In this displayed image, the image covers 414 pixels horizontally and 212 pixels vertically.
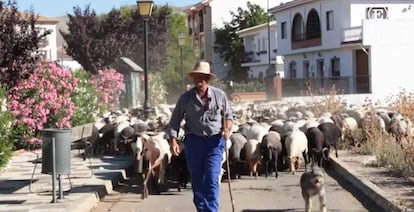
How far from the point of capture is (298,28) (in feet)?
200

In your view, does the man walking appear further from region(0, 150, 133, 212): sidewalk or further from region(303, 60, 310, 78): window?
region(303, 60, 310, 78): window

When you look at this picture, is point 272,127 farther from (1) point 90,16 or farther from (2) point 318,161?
(1) point 90,16

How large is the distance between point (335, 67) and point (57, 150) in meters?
42.9

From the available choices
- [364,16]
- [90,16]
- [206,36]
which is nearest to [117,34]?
[90,16]

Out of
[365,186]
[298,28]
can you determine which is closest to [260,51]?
[298,28]

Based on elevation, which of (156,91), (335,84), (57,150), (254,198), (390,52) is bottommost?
(254,198)

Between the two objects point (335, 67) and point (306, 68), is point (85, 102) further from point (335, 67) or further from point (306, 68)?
point (306, 68)

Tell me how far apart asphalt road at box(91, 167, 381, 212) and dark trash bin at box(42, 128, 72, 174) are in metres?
0.86

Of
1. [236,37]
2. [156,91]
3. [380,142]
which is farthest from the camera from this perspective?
[236,37]

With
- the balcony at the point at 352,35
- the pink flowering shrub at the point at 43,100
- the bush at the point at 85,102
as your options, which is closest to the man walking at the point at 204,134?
the pink flowering shrub at the point at 43,100

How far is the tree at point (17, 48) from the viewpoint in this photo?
16.0 meters

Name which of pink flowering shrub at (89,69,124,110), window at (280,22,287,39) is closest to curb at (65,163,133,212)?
pink flowering shrub at (89,69,124,110)

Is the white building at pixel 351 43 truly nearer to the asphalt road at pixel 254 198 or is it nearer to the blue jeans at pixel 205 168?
the asphalt road at pixel 254 198

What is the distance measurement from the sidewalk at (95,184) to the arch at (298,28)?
1670 inches
